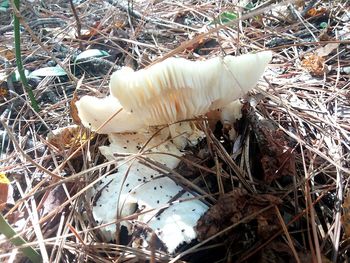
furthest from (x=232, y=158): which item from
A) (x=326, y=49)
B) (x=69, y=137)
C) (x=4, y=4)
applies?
(x=4, y=4)

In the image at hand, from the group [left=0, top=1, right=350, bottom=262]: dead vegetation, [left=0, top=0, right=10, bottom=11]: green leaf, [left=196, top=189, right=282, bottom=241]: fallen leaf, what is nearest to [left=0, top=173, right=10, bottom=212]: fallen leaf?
[left=0, top=1, right=350, bottom=262]: dead vegetation

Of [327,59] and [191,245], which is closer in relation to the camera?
[191,245]

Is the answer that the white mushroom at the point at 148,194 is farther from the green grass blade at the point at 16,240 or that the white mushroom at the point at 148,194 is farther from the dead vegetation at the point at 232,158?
the green grass blade at the point at 16,240

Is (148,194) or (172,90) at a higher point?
(172,90)

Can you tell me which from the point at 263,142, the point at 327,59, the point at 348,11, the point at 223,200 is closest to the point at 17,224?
the point at 223,200

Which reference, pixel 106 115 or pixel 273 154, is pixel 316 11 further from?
pixel 106 115

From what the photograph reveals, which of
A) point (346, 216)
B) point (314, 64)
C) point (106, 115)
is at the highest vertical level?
point (106, 115)

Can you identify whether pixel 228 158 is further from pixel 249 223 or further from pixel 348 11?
pixel 348 11

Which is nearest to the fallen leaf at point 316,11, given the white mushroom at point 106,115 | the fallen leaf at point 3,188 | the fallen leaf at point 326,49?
the fallen leaf at point 326,49
